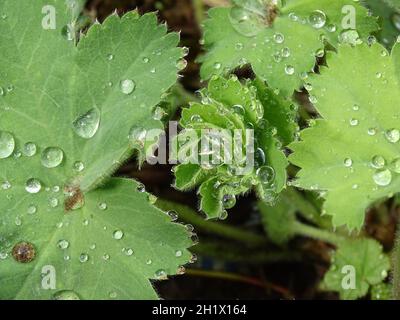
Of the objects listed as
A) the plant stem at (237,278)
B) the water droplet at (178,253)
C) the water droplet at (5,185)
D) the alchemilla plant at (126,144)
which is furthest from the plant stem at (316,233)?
the water droplet at (5,185)

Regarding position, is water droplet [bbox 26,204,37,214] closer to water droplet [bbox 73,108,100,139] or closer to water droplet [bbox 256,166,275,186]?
water droplet [bbox 73,108,100,139]

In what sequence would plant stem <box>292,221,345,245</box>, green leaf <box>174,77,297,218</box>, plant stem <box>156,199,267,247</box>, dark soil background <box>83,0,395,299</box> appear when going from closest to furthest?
green leaf <box>174,77,297,218</box>
plant stem <box>156,199,267,247</box>
plant stem <box>292,221,345,245</box>
dark soil background <box>83,0,395,299</box>

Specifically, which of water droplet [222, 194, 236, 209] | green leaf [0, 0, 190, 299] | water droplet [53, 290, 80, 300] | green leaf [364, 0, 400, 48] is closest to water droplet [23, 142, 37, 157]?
green leaf [0, 0, 190, 299]

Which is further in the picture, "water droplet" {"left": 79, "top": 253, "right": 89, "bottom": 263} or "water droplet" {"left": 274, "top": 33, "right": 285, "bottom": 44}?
"water droplet" {"left": 274, "top": 33, "right": 285, "bottom": 44}

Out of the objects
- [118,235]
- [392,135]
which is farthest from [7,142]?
[392,135]

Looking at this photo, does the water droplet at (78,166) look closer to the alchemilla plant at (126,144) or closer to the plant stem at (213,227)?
the alchemilla plant at (126,144)

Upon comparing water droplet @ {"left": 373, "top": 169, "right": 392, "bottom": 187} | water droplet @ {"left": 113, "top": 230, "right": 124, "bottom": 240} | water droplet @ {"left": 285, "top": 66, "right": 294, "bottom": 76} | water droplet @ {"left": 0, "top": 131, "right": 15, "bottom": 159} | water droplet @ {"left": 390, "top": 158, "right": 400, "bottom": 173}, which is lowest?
water droplet @ {"left": 373, "top": 169, "right": 392, "bottom": 187}

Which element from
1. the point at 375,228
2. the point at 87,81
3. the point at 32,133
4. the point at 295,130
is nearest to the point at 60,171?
the point at 32,133

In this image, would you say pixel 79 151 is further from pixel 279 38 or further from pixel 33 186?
pixel 279 38

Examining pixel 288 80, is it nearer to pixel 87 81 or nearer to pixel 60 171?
pixel 87 81
